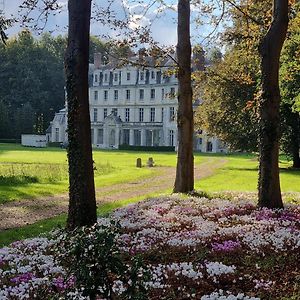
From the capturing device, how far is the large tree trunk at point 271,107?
12.6 meters

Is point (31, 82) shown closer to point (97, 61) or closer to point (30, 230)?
point (97, 61)

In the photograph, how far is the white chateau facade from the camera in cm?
9638

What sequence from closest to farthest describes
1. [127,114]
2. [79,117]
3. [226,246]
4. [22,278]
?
1. [22,278]
2. [226,246]
3. [79,117]
4. [127,114]

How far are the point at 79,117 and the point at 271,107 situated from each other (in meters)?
5.22

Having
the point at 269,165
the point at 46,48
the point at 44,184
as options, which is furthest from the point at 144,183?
the point at 46,48

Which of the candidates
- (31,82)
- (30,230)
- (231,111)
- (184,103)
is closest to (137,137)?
(31,82)

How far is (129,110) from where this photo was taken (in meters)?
102

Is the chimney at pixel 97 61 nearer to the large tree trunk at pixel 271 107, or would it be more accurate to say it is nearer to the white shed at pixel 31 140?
the white shed at pixel 31 140

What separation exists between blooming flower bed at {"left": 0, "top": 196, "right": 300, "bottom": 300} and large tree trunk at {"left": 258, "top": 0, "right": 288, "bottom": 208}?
2.62 feet

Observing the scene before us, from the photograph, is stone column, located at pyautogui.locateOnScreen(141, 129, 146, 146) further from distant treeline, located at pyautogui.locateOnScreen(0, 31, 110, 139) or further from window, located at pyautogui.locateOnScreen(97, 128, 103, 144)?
distant treeline, located at pyautogui.locateOnScreen(0, 31, 110, 139)

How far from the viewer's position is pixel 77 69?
10.1m

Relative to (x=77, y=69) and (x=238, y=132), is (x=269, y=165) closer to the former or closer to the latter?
(x=77, y=69)

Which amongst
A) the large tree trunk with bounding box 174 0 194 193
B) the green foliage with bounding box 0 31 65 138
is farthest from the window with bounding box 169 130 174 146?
the large tree trunk with bounding box 174 0 194 193

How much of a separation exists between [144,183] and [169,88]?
7196 centimetres
